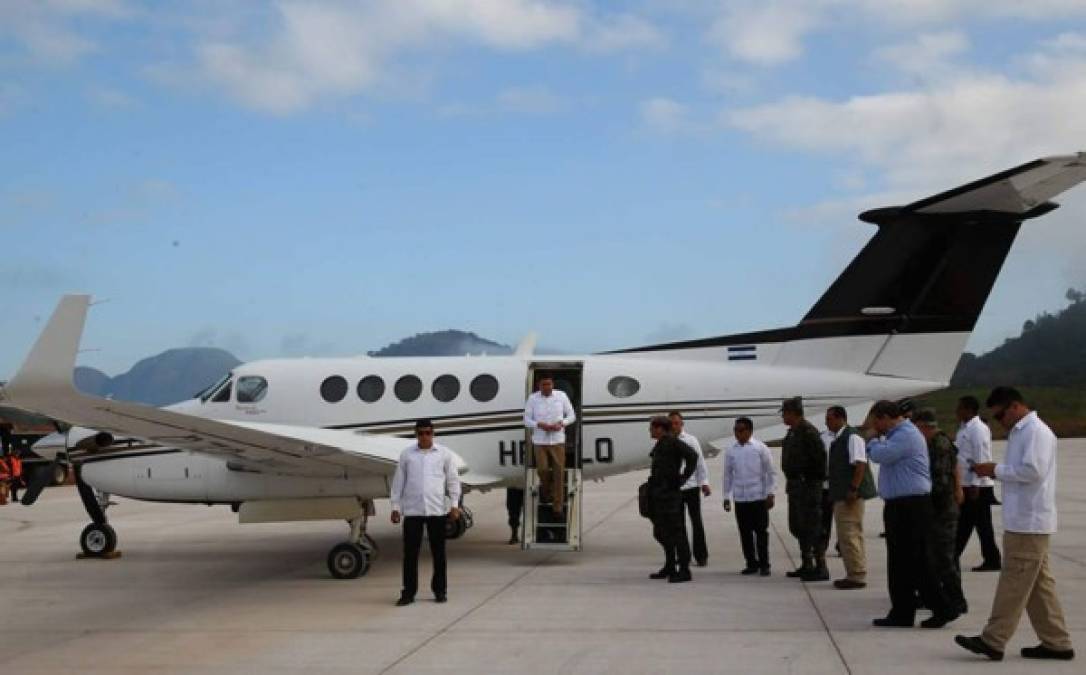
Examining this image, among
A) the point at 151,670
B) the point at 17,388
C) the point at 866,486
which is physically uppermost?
the point at 17,388

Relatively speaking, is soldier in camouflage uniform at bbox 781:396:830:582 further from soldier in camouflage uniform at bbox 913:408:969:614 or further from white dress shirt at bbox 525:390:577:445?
white dress shirt at bbox 525:390:577:445

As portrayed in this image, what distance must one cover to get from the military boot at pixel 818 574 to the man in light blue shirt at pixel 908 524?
2933 millimetres

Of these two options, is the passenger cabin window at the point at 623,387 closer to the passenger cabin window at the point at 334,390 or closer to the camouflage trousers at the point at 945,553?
the passenger cabin window at the point at 334,390

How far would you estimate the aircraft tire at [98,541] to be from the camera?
55.3 ft

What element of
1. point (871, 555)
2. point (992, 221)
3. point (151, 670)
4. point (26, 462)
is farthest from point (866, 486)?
point (26, 462)

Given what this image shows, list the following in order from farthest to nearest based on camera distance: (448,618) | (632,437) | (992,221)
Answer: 1. (632,437)
2. (992,221)
3. (448,618)

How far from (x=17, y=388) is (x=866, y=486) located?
867 cm

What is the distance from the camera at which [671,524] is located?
43.0 ft

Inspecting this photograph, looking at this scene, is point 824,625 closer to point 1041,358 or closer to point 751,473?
point 751,473

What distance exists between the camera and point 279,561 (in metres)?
16.1

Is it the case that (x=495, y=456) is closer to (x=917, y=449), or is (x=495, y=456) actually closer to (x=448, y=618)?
(x=448, y=618)

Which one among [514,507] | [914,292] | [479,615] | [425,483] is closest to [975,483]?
[914,292]

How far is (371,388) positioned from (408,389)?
540 mm

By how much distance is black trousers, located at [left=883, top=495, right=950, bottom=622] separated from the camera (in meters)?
9.70
